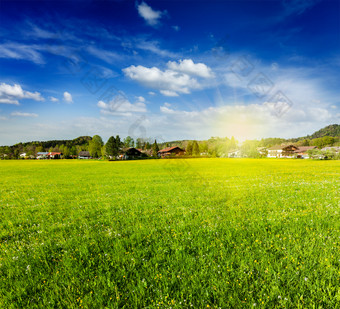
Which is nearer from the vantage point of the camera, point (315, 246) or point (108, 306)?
point (108, 306)

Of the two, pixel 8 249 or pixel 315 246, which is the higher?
pixel 315 246

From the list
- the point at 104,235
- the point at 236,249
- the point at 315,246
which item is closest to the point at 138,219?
the point at 104,235

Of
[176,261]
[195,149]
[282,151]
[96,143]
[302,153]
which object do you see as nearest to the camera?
[176,261]

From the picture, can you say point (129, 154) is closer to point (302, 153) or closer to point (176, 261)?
point (176, 261)

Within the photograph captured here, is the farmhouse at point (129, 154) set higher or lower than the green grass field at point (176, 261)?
higher

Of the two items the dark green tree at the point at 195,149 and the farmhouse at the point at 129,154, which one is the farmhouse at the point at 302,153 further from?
the farmhouse at the point at 129,154

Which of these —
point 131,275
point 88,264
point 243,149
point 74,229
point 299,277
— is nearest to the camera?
point 299,277

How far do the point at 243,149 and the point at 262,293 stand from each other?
14848cm

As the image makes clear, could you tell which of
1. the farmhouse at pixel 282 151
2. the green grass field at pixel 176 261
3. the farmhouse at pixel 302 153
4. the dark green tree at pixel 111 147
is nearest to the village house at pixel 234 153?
the farmhouse at pixel 302 153

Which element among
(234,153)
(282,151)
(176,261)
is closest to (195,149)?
(234,153)

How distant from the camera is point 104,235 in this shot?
23.0ft

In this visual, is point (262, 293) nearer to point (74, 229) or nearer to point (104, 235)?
point (104, 235)

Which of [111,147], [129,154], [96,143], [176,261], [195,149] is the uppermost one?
[96,143]

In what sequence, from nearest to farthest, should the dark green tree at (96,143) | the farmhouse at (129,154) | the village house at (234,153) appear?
the farmhouse at (129,154), the dark green tree at (96,143), the village house at (234,153)
